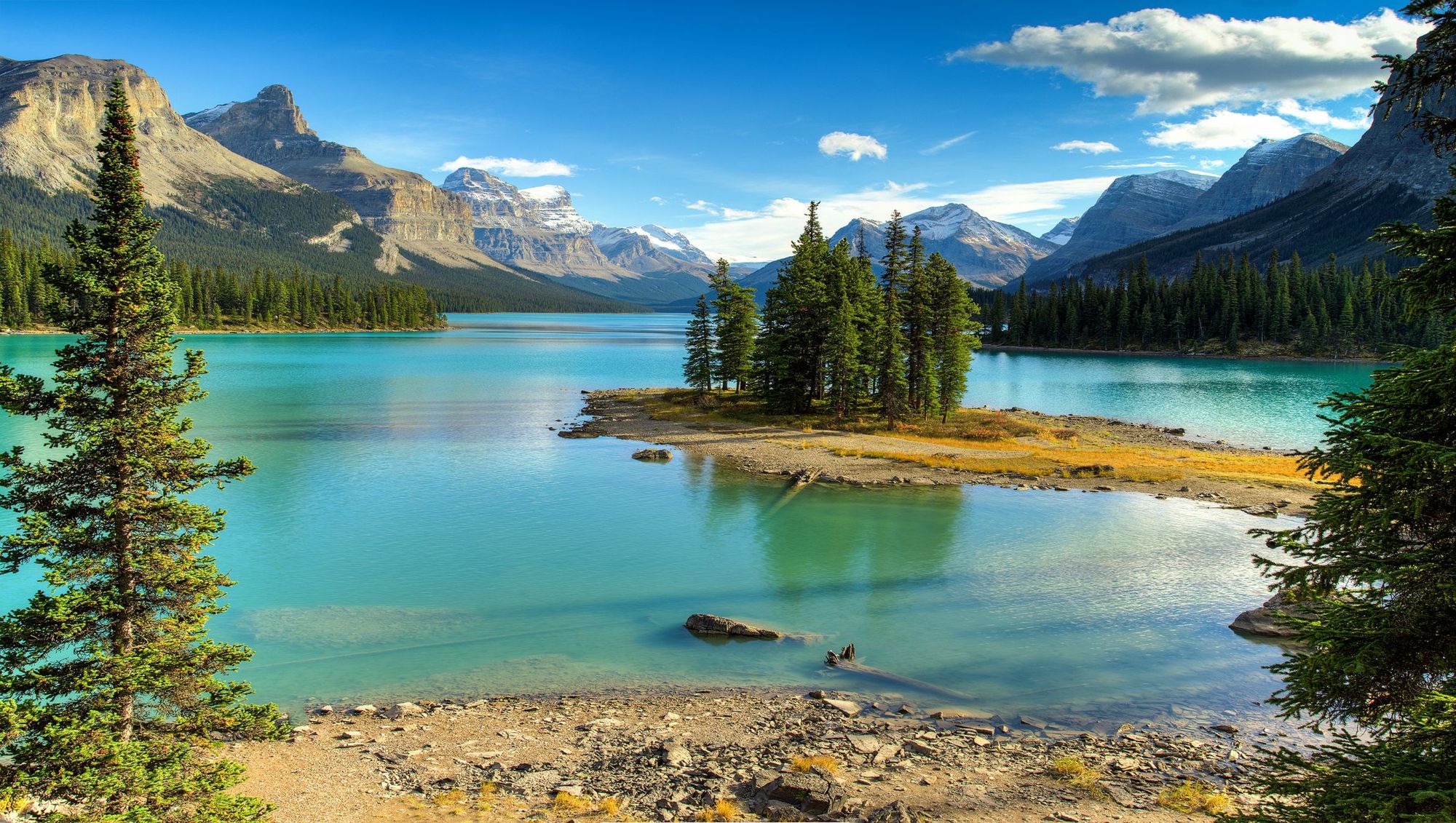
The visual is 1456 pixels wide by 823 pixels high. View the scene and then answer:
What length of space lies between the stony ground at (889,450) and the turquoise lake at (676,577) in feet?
6.93

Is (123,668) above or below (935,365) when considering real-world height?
below

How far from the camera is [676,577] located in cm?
3062

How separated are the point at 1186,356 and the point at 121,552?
175m

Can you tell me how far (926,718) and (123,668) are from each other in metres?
16.0

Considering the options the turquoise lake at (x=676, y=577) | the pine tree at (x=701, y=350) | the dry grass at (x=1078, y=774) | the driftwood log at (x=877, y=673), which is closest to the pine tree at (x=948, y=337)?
the turquoise lake at (x=676, y=577)

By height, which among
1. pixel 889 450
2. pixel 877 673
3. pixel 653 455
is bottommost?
pixel 877 673

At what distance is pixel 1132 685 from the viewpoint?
20.8 meters

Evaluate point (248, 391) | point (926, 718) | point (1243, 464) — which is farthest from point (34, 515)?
point (248, 391)

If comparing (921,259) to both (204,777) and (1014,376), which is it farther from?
(204,777)

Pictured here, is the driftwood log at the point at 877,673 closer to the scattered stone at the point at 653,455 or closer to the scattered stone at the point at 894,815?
the scattered stone at the point at 894,815

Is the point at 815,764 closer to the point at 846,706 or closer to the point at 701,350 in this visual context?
the point at 846,706

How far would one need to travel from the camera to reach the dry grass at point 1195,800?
44.9ft

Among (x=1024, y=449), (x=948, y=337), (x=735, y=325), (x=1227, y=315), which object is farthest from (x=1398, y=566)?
(x=1227, y=315)

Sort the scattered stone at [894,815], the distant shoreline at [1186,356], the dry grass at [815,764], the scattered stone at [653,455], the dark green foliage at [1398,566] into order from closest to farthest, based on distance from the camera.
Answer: the dark green foliage at [1398,566] < the scattered stone at [894,815] < the dry grass at [815,764] < the scattered stone at [653,455] < the distant shoreline at [1186,356]
